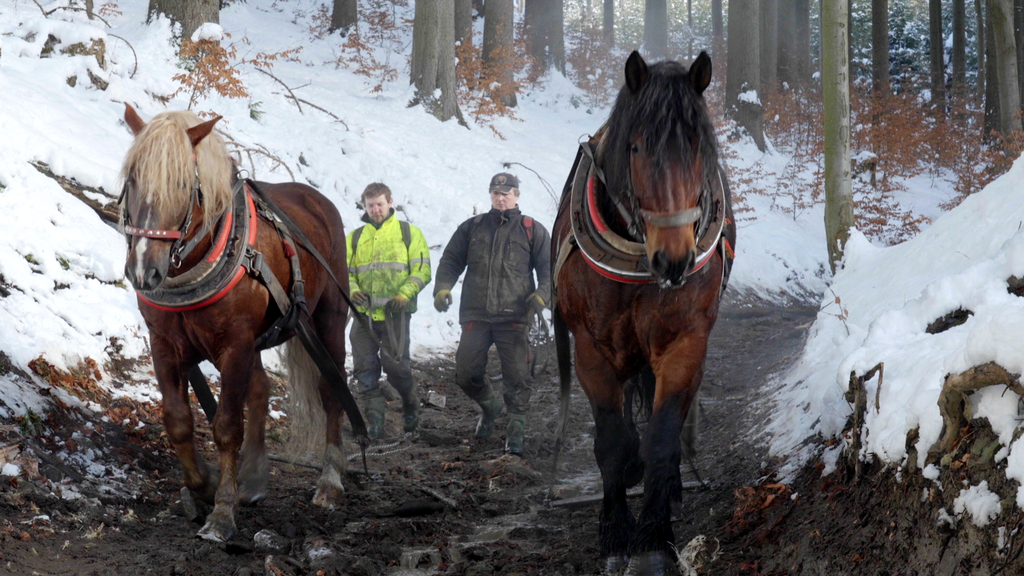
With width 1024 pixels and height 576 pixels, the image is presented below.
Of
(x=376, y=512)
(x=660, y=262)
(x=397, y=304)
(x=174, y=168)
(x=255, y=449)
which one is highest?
(x=174, y=168)

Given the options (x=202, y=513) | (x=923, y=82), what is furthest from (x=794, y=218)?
(x=202, y=513)

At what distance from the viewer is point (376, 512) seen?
4.39m

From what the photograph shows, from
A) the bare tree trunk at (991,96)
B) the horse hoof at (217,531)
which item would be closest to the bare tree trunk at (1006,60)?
the bare tree trunk at (991,96)

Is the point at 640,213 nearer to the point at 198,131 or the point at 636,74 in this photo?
the point at 636,74

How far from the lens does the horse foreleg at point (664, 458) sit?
3.07m

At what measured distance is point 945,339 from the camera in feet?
9.49

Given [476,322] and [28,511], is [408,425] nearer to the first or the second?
[476,322]

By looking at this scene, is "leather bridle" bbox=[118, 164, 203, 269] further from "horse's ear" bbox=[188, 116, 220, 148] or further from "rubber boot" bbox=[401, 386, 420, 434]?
"rubber boot" bbox=[401, 386, 420, 434]

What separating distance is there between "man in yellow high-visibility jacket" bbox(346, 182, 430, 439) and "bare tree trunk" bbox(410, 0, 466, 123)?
7.78m

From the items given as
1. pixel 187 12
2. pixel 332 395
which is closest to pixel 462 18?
pixel 187 12

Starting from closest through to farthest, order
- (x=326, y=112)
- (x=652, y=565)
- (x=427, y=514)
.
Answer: (x=652, y=565), (x=427, y=514), (x=326, y=112)

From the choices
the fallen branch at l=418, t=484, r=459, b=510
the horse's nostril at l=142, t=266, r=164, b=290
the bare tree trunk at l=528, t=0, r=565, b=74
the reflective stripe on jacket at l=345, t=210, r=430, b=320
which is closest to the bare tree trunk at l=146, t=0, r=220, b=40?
the reflective stripe on jacket at l=345, t=210, r=430, b=320

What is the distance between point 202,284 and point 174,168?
55 centimetres

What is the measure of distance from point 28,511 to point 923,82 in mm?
23400
